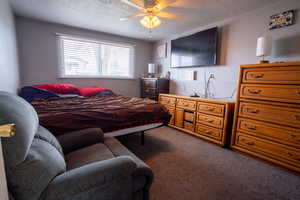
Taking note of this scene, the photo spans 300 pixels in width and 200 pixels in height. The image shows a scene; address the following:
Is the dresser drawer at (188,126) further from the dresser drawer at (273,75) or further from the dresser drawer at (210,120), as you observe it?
the dresser drawer at (273,75)

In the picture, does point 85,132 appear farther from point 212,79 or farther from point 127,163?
point 212,79

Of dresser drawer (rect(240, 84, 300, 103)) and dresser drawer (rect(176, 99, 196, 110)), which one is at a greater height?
dresser drawer (rect(240, 84, 300, 103))

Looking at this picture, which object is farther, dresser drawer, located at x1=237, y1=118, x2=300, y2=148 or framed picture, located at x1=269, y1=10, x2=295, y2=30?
framed picture, located at x1=269, y1=10, x2=295, y2=30

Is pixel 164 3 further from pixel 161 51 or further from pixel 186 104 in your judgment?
pixel 161 51

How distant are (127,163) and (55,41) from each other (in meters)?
3.50

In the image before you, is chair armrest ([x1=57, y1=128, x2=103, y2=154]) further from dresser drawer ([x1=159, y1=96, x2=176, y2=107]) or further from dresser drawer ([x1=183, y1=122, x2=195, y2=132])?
dresser drawer ([x1=159, y1=96, x2=176, y2=107])

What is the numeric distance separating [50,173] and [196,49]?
3.24 meters

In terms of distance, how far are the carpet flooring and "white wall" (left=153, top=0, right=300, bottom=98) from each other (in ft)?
4.29

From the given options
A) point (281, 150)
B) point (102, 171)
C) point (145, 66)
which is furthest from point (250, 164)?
point (145, 66)

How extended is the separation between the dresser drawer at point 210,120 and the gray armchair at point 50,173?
183cm

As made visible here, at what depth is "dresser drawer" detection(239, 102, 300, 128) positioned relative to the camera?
168 cm

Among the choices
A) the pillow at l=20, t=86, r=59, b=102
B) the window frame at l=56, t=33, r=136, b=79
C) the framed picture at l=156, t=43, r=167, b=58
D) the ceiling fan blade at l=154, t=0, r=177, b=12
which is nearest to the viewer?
the ceiling fan blade at l=154, t=0, r=177, b=12

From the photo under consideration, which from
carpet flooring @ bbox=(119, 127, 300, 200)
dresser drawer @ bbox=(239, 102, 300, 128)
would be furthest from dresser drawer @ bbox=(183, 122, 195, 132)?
dresser drawer @ bbox=(239, 102, 300, 128)

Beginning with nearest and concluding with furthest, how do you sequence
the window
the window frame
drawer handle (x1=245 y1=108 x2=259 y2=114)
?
1. drawer handle (x1=245 y1=108 x2=259 y2=114)
2. the window frame
3. the window
